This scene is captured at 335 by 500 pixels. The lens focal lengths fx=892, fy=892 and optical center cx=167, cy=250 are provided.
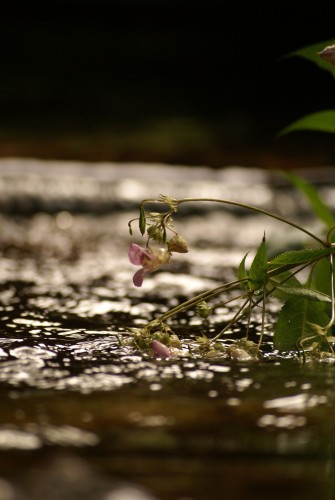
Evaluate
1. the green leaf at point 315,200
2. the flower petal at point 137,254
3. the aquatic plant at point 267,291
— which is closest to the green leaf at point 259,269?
the aquatic plant at point 267,291

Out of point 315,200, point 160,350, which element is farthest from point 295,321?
point 315,200

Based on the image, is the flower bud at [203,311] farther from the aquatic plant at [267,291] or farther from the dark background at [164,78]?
the dark background at [164,78]

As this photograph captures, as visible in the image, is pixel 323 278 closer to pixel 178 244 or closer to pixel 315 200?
pixel 178 244

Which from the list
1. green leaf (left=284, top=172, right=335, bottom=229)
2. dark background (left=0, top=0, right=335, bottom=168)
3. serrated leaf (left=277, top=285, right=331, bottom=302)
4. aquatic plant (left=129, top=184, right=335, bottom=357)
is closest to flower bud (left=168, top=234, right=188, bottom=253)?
aquatic plant (left=129, top=184, right=335, bottom=357)

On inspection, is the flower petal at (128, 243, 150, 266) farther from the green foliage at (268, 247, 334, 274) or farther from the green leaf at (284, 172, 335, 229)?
the green leaf at (284, 172, 335, 229)

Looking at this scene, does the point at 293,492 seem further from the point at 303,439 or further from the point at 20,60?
the point at 20,60

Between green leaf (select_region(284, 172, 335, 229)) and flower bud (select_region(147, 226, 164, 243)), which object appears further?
green leaf (select_region(284, 172, 335, 229))

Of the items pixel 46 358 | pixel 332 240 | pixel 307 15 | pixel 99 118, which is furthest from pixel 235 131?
pixel 46 358
